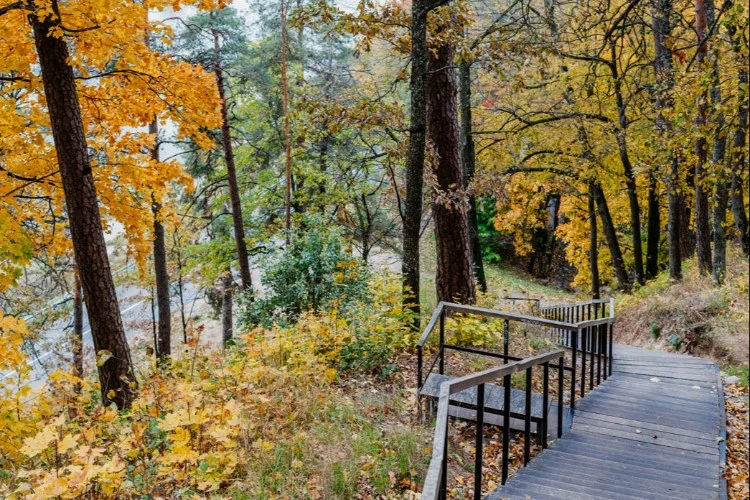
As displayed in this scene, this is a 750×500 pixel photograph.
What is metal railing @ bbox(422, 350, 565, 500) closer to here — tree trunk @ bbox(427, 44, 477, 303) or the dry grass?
tree trunk @ bbox(427, 44, 477, 303)

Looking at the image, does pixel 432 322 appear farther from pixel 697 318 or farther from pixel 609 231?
pixel 609 231

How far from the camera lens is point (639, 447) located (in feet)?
18.4

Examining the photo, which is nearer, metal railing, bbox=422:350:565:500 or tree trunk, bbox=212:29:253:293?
metal railing, bbox=422:350:565:500

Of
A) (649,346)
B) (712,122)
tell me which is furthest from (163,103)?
(649,346)

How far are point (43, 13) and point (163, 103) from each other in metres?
2.49

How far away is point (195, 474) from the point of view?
4285mm

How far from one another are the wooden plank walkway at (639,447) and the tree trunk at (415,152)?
3.22m

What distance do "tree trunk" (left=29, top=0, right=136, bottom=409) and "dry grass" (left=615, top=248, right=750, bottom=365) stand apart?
935 cm

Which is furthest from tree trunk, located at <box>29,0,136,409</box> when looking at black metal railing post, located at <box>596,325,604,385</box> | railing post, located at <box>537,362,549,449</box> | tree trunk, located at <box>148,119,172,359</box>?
tree trunk, located at <box>148,119,172,359</box>

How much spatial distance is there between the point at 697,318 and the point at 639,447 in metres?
7.37

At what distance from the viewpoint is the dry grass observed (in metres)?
9.86

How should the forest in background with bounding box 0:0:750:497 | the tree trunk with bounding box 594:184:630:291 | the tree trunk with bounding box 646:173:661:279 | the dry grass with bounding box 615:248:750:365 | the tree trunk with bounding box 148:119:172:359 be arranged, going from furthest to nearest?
1. the tree trunk with bounding box 646:173:661:279
2. the tree trunk with bounding box 594:184:630:291
3. the tree trunk with bounding box 148:119:172:359
4. the dry grass with bounding box 615:248:750:365
5. the forest in background with bounding box 0:0:750:497

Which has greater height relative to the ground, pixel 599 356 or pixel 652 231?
pixel 652 231

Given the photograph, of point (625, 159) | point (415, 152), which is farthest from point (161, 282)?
point (625, 159)
